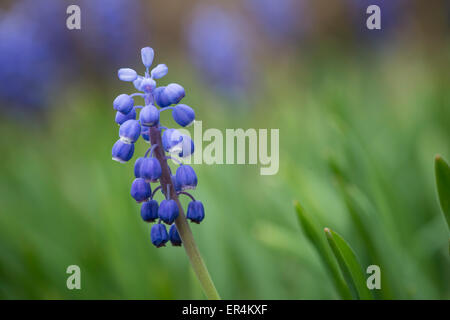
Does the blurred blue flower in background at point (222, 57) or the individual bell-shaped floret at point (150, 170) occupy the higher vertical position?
the blurred blue flower in background at point (222, 57)

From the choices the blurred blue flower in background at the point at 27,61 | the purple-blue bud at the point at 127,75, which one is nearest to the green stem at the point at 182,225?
the purple-blue bud at the point at 127,75

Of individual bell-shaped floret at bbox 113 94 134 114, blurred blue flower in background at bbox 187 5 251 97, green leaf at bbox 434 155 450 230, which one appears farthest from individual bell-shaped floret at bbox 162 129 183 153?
blurred blue flower in background at bbox 187 5 251 97

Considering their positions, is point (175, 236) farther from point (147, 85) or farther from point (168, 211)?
point (147, 85)

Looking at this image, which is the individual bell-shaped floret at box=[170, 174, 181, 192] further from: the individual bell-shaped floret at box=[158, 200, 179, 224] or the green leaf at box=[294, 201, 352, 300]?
the green leaf at box=[294, 201, 352, 300]

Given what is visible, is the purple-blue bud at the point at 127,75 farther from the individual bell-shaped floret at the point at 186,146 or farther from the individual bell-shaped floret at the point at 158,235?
the individual bell-shaped floret at the point at 158,235

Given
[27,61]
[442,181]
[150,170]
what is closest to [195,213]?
[150,170]

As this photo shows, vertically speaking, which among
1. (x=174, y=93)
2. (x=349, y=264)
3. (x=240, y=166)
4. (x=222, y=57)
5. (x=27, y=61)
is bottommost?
(x=349, y=264)
